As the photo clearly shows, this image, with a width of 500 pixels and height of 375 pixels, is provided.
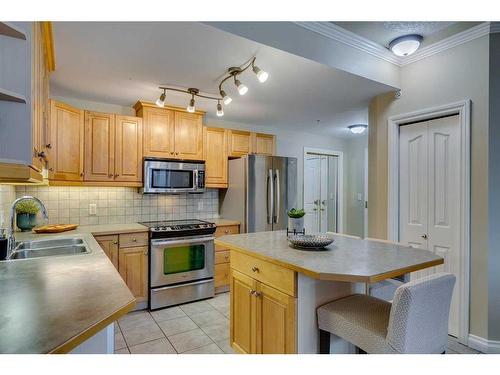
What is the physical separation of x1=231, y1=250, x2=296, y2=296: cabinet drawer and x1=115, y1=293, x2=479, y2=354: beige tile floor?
2.41 feet

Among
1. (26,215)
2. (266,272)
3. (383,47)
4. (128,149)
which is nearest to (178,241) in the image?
(128,149)

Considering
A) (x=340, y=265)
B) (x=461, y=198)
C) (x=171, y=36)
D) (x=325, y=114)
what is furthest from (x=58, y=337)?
(x=325, y=114)

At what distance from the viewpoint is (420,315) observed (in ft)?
4.38

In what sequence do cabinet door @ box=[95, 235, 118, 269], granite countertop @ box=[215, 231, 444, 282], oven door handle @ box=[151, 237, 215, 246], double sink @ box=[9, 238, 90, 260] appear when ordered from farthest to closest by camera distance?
oven door handle @ box=[151, 237, 215, 246]
cabinet door @ box=[95, 235, 118, 269]
double sink @ box=[9, 238, 90, 260]
granite countertop @ box=[215, 231, 444, 282]

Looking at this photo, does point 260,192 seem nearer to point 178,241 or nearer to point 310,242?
point 178,241

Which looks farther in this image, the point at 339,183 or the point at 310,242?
the point at 339,183

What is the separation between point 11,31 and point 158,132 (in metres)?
2.40

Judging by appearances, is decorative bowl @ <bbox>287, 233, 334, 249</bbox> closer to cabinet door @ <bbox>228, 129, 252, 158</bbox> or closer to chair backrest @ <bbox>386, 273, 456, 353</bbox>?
chair backrest @ <bbox>386, 273, 456, 353</bbox>

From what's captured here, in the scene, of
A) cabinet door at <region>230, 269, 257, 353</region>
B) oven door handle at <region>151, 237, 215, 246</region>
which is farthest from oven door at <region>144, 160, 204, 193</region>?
cabinet door at <region>230, 269, 257, 353</region>

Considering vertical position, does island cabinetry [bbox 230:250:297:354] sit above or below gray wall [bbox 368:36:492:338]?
below

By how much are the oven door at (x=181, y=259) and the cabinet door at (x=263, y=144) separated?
1529 mm

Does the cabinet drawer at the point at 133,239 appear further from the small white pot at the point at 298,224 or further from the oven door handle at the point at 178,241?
the small white pot at the point at 298,224

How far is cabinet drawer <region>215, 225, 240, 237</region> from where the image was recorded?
3.65 meters

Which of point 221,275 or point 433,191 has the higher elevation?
point 433,191
